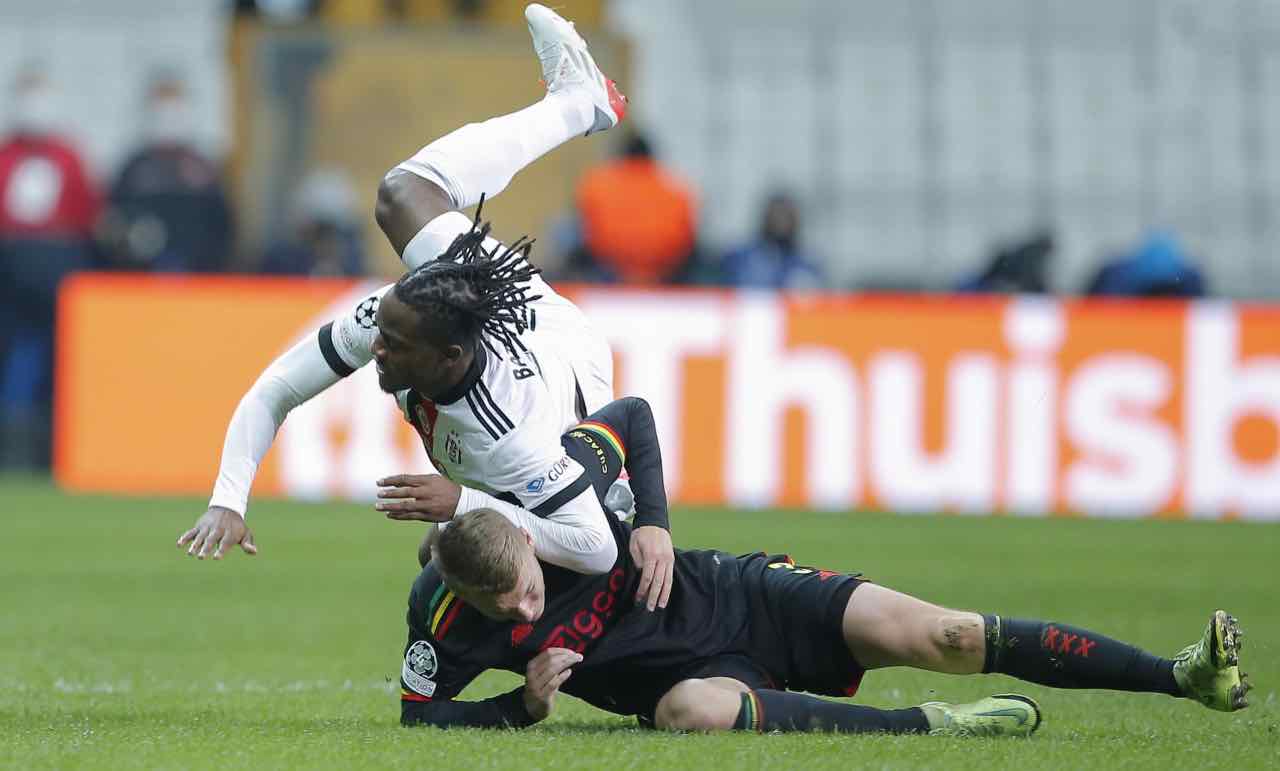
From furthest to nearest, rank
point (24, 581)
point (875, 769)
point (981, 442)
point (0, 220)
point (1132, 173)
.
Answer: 1. point (1132, 173)
2. point (0, 220)
3. point (981, 442)
4. point (24, 581)
5. point (875, 769)

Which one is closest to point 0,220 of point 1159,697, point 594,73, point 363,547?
point 363,547

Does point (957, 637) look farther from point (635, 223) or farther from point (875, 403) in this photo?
point (635, 223)

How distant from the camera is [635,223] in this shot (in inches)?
568

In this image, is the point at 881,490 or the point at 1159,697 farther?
the point at 881,490

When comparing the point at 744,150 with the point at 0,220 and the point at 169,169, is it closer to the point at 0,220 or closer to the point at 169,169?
the point at 169,169

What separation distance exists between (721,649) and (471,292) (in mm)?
1143

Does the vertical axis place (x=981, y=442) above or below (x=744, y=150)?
below

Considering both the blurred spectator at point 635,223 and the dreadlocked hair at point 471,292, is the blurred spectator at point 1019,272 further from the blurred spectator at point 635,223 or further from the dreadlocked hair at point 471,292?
the dreadlocked hair at point 471,292

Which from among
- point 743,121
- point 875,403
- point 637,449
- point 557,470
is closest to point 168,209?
point 743,121

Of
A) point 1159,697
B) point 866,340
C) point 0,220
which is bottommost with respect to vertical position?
point 1159,697

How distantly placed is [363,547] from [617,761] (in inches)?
250

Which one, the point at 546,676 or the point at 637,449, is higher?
the point at 637,449

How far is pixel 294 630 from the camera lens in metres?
8.08

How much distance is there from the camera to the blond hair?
5.08 meters
